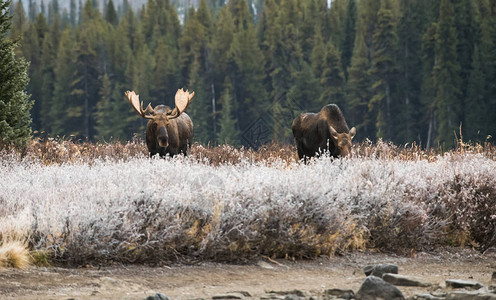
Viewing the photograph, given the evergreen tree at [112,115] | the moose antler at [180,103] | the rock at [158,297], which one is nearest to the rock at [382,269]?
the rock at [158,297]

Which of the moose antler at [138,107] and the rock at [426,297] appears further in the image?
the moose antler at [138,107]

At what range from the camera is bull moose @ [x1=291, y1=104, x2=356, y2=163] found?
1390 centimetres

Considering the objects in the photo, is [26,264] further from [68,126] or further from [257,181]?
[68,126]

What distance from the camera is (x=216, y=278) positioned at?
7680 millimetres

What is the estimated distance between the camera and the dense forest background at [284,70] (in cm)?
5156

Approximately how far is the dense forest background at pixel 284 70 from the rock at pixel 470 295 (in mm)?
38904

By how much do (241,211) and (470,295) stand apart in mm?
2895

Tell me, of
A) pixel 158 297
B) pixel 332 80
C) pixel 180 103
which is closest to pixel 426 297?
pixel 158 297

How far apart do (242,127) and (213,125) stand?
276 centimetres

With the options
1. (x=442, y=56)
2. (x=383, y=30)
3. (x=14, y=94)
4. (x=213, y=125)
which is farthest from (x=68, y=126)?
(x=14, y=94)

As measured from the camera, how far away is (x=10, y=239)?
7.76 meters

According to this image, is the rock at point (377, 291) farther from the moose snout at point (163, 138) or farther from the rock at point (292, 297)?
the moose snout at point (163, 138)

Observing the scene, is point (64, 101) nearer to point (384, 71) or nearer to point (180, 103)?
point (384, 71)

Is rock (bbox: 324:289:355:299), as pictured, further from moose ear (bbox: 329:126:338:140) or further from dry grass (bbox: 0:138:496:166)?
dry grass (bbox: 0:138:496:166)
